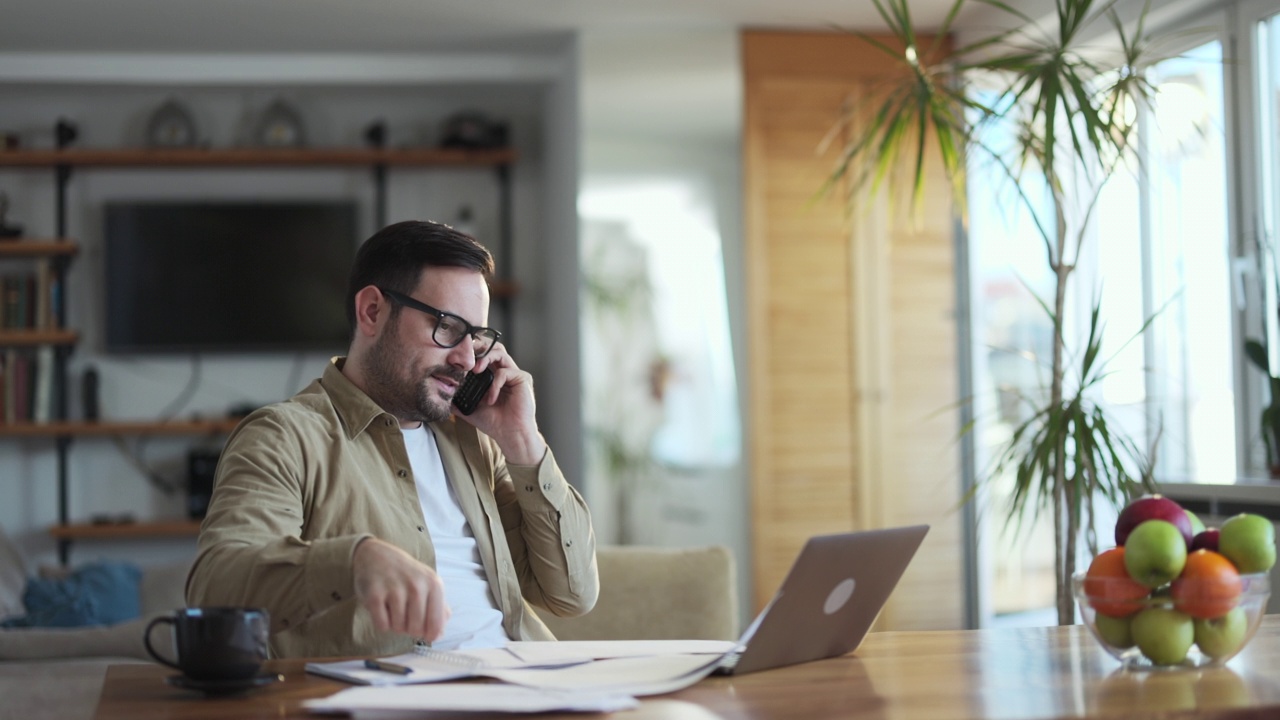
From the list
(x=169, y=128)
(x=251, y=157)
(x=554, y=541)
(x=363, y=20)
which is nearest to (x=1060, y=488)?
(x=554, y=541)

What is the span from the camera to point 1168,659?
1.33 metres

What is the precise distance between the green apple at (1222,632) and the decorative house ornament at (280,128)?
16.1 feet

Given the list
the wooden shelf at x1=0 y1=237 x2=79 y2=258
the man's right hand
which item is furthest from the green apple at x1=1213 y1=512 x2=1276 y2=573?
the wooden shelf at x1=0 y1=237 x2=79 y2=258

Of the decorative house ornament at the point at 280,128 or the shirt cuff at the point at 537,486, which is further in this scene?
the decorative house ornament at the point at 280,128

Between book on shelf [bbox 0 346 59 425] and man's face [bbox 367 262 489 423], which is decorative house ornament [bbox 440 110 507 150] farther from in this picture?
man's face [bbox 367 262 489 423]

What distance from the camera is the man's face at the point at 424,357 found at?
194cm

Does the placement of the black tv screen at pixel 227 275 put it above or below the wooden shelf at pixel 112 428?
above

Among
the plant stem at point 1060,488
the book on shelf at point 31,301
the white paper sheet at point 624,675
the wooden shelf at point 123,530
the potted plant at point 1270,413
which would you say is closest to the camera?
the white paper sheet at point 624,675

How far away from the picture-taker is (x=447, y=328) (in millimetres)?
1955

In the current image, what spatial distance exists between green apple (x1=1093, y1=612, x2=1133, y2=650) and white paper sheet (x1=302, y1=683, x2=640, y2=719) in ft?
1.69

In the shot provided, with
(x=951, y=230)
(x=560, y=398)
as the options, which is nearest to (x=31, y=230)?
(x=560, y=398)

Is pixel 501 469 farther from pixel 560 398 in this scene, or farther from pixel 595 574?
pixel 560 398

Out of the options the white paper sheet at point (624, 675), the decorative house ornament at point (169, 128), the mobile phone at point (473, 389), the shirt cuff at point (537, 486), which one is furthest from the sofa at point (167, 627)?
the decorative house ornament at point (169, 128)

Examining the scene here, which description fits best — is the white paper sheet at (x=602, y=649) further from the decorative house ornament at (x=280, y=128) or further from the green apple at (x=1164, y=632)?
the decorative house ornament at (x=280, y=128)
